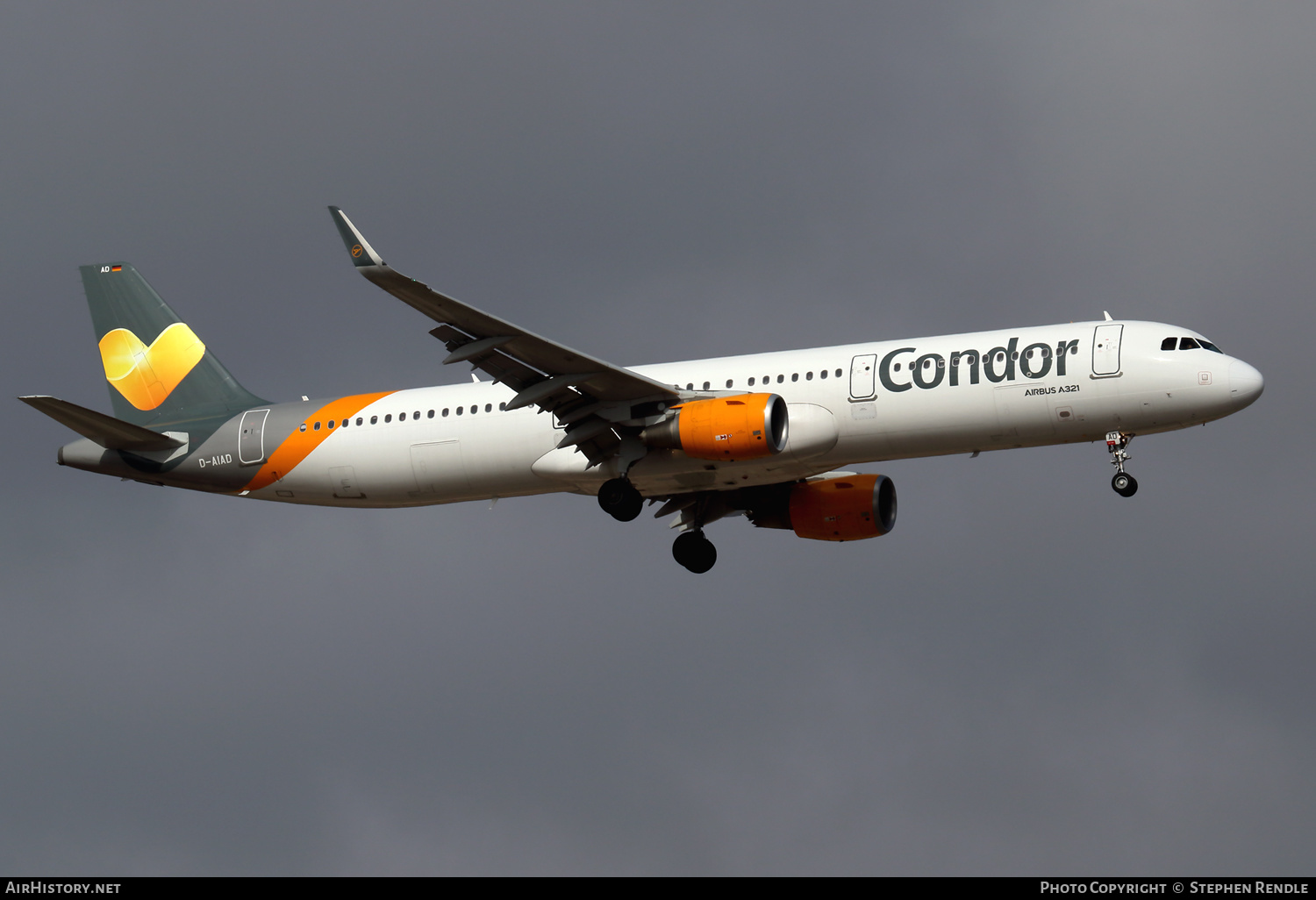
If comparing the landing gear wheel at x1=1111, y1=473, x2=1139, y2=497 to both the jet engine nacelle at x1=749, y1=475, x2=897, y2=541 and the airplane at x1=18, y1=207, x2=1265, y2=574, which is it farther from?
the jet engine nacelle at x1=749, y1=475, x2=897, y2=541

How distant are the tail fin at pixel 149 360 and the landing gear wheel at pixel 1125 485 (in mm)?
23981

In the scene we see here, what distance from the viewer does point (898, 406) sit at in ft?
125

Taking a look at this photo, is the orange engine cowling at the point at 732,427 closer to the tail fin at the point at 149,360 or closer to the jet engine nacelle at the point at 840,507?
the jet engine nacelle at the point at 840,507

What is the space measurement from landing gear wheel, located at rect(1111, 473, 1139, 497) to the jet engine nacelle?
7.91m

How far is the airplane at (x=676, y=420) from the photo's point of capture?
123 ft

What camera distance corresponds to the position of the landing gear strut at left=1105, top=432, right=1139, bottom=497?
37.8 m

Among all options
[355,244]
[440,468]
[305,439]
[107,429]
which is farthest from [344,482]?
[355,244]

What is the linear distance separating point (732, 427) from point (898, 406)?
4.00m

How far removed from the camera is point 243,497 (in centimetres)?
4506

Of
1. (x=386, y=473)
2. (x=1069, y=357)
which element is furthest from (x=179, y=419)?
(x=1069, y=357)

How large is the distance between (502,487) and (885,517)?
35.4 ft

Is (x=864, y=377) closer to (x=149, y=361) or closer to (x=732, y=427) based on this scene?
(x=732, y=427)
